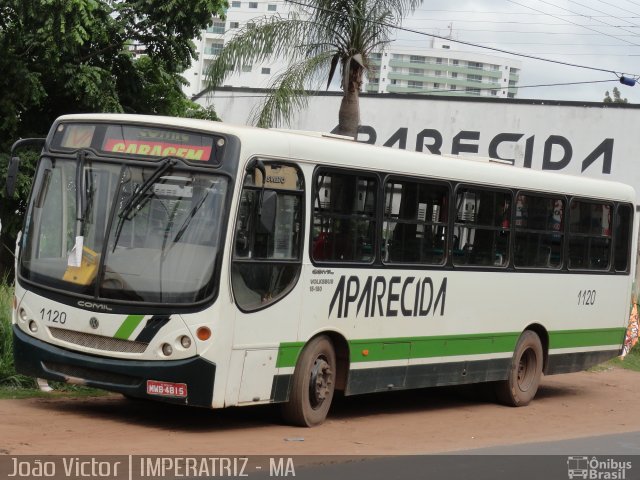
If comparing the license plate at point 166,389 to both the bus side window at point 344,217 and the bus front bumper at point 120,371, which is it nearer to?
the bus front bumper at point 120,371

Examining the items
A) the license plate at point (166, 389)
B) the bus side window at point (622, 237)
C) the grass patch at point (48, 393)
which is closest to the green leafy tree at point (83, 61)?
the grass patch at point (48, 393)

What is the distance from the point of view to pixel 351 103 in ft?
75.1

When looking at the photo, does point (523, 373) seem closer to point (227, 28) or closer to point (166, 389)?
point (166, 389)

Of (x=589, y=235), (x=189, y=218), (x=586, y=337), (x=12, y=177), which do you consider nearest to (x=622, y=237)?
(x=589, y=235)

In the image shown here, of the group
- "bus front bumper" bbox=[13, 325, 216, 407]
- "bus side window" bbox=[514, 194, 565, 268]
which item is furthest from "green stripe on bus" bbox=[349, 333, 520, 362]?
"bus front bumper" bbox=[13, 325, 216, 407]

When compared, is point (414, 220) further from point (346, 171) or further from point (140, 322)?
point (140, 322)

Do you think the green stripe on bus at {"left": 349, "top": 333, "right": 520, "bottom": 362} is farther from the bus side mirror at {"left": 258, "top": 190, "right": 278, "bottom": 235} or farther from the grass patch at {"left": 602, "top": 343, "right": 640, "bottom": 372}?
the grass patch at {"left": 602, "top": 343, "right": 640, "bottom": 372}

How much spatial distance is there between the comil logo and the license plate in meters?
3.41

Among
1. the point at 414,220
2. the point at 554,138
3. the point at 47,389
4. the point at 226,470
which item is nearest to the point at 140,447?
the point at 226,470

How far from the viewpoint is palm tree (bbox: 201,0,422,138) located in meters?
21.7

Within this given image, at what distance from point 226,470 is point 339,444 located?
2.24 meters

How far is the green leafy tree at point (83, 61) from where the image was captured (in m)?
19.2

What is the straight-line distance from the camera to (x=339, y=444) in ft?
36.6

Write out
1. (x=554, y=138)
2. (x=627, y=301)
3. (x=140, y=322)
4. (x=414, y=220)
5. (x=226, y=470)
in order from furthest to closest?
1. (x=554, y=138)
2. (x=627, y=301)
3. (x=414, y=220)
4. (x=140, y=322)
5. (x=226, y=470)
